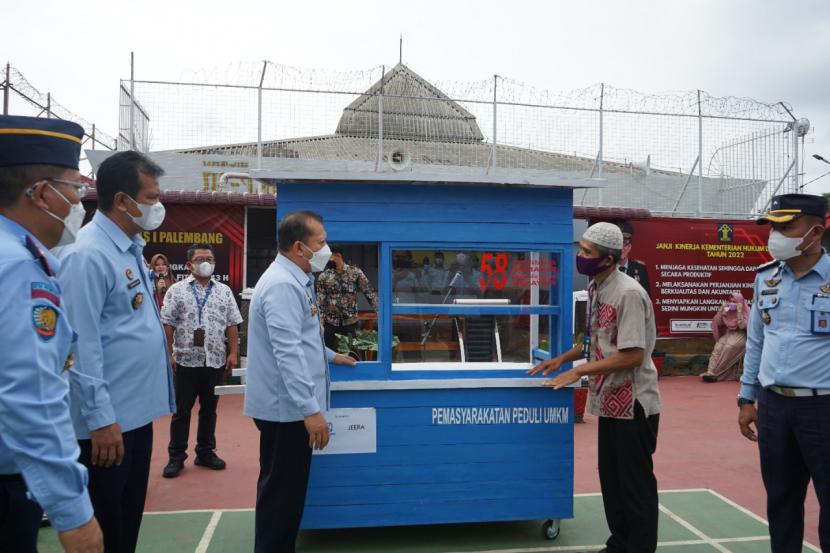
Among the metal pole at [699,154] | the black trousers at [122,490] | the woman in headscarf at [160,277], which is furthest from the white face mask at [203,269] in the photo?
the metal pole at [699,154]

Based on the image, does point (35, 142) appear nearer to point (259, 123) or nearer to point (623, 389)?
point (623, 389)

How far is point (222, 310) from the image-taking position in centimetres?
534

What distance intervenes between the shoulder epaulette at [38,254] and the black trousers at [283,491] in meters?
1.53

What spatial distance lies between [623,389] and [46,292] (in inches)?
102

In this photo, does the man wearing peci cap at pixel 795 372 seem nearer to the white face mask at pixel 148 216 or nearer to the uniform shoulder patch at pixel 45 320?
the white face mask at pixel 148 216

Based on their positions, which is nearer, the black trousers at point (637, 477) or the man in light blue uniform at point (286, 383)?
the man in light blue uniform at point (286, 383)

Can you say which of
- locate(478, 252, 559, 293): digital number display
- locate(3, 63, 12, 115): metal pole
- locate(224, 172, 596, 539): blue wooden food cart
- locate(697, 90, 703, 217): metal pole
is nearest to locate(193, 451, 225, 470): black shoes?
locate(224, 172, 596, 539): blue wooden food cart

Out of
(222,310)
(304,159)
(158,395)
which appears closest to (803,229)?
(158,395)

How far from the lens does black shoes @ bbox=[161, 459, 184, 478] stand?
4988 millimetres

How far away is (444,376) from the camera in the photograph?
3611mm

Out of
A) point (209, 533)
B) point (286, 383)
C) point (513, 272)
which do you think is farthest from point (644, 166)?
point (286, 383)

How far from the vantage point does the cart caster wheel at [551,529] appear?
3.73 metres

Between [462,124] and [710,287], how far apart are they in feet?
15.1

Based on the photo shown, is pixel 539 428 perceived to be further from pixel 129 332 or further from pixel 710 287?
pixel 710 287
